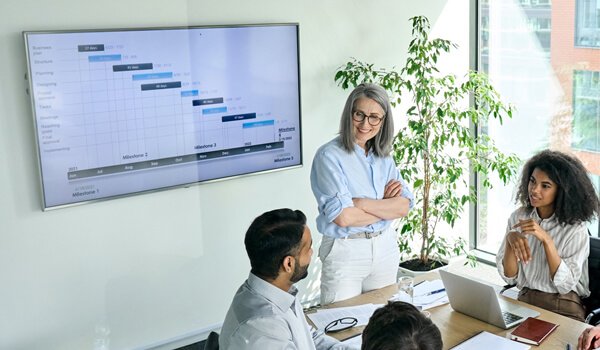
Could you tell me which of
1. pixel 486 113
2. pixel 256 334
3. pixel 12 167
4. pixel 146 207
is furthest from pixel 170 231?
pixel 486 113

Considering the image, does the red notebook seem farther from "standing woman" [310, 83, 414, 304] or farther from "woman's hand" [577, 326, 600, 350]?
"standing woman" [310, 83, 414, 304]

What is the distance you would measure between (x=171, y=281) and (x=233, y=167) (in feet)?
2.80

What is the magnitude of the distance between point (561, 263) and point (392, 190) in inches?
37.0

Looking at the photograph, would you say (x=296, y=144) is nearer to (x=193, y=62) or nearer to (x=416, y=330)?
(x=193, y=62)

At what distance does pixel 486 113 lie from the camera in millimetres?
4785

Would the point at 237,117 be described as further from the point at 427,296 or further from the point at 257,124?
the point at 427,296

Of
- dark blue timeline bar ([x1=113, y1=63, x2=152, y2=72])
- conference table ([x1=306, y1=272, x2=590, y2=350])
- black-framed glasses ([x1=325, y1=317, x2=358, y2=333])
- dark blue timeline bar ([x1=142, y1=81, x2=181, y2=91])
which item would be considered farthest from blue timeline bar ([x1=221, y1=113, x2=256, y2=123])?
black-framed glasses ([x1=325, y1=317, x2=358, y2=333])

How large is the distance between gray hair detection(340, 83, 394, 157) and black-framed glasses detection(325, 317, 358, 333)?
39.1 inches

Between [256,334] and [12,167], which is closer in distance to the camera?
[256,334]

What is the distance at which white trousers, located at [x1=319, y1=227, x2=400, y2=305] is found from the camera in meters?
3.27

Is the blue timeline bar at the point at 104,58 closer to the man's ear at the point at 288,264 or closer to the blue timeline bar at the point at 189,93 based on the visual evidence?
the blue timeline bar at the point at 189,93

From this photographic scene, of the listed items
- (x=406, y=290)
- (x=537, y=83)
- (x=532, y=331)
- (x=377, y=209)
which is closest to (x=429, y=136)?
(x=537, y=83)

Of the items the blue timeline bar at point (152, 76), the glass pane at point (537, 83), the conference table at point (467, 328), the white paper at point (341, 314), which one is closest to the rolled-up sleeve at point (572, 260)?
the conference table at point (467, 328)

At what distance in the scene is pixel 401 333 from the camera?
5.60ft
